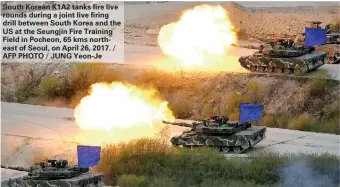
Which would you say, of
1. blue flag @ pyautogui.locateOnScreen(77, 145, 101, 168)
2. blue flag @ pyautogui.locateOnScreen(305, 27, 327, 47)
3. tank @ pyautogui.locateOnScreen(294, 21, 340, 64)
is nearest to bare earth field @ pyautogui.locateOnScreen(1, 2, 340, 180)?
blue flag @ pyautogui.locateOnScreen(305, 27, 327, 47)

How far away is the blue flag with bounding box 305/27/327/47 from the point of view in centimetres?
4306

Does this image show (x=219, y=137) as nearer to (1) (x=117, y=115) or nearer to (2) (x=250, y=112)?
(2) (x=250, y=112)

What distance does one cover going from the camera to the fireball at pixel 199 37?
45.2 m

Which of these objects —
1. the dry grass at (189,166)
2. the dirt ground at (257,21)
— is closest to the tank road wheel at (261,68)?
the dirt ground at (257,21)

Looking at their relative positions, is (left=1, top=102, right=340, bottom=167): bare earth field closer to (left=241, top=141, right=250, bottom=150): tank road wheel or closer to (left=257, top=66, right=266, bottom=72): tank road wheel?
(left=241, top=141, right=250, bottom=150): tank road wheel

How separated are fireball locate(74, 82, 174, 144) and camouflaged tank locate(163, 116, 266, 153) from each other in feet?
9.04

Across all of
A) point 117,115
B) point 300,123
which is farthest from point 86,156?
point 300,123

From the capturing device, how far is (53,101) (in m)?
44.6

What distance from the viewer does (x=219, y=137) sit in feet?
105

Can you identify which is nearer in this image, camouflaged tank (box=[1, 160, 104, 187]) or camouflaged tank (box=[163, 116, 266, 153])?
camouflaged tank (box=[1, 160, 104, 187])

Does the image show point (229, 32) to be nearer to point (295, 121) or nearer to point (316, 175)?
point (295, 121)

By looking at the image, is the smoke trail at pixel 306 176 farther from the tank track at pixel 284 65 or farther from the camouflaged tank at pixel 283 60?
the camouflaged tank at pixel 283 60

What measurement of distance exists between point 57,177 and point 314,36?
65.8 feet

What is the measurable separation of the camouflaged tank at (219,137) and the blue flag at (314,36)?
11.8 meters
